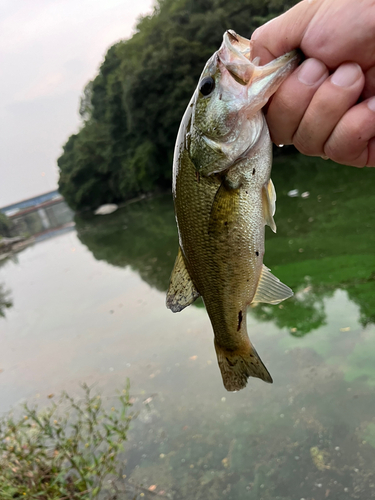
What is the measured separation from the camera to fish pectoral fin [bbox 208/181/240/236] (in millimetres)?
1479

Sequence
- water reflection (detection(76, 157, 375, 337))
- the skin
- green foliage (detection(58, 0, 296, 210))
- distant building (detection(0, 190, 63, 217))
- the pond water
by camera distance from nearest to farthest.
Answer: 1. the skin
2. the pond water
3. water reflection (detection(76, 157, 375, 337))
4. green foliage (detection(58, 0, 296, 210))
5. distant building (detection(0, 190, 63, 217))

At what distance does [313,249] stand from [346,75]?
6.08 meters

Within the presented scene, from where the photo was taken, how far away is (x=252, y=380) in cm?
414

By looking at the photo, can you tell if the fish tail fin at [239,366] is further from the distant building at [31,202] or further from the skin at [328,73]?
the distant building at [31,202]

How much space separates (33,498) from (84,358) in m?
3.69

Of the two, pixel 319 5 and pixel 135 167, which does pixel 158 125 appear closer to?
pixel 135 167

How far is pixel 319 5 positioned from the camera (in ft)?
4.41

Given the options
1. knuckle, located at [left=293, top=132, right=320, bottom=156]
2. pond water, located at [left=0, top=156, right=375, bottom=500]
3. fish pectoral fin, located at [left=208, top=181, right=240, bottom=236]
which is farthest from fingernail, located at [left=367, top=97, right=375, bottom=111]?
pond water, located at [left=0, top=156, right=375, bottom=500]

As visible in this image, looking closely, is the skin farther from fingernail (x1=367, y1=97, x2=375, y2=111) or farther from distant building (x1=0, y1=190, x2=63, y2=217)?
distant building (x1=0, y1=190, x2=63, y2=217)

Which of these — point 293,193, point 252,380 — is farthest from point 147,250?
point 252,380

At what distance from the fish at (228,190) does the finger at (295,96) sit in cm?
5

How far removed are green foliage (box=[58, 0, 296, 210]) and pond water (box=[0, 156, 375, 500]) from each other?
61.0 feet

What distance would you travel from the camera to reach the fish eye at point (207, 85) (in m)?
1.40

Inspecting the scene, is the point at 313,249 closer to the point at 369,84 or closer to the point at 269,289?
the point at 269,289
